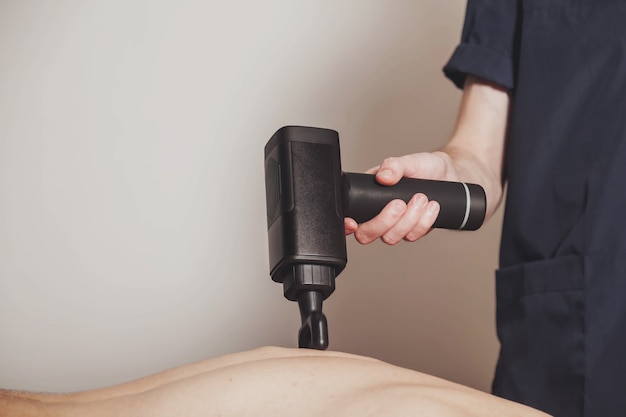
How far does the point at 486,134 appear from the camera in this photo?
4.33 feet

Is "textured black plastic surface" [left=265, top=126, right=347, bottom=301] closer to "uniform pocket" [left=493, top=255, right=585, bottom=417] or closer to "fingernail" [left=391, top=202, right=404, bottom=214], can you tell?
"fingernail" [left=391, top=202, right=404, bottom=214]

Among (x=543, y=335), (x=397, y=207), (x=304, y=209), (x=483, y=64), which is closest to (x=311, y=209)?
(x=304, y=209)

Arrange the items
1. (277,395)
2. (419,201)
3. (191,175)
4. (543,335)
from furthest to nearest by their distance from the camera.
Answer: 1. (191,175)
2. (543,335)
3. (419,201)
4. (277,395)

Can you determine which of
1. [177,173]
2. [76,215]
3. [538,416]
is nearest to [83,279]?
[76,215]

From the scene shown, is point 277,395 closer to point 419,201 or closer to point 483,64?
point 419,201

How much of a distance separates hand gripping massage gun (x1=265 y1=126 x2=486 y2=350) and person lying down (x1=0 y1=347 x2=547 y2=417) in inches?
A: 2.8

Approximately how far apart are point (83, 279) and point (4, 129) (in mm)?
303

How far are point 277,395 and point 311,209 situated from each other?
0.23 meters

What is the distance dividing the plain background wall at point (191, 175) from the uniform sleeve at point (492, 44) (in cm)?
41

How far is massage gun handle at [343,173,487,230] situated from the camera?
97 centimetres

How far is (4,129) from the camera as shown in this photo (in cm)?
144

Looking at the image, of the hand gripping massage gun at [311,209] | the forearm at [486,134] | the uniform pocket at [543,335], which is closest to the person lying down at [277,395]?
the hand gripping massage gun at [311,209]

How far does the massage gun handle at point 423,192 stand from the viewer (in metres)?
0.97

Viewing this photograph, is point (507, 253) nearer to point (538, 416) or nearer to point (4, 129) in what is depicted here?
point (538, 416)
